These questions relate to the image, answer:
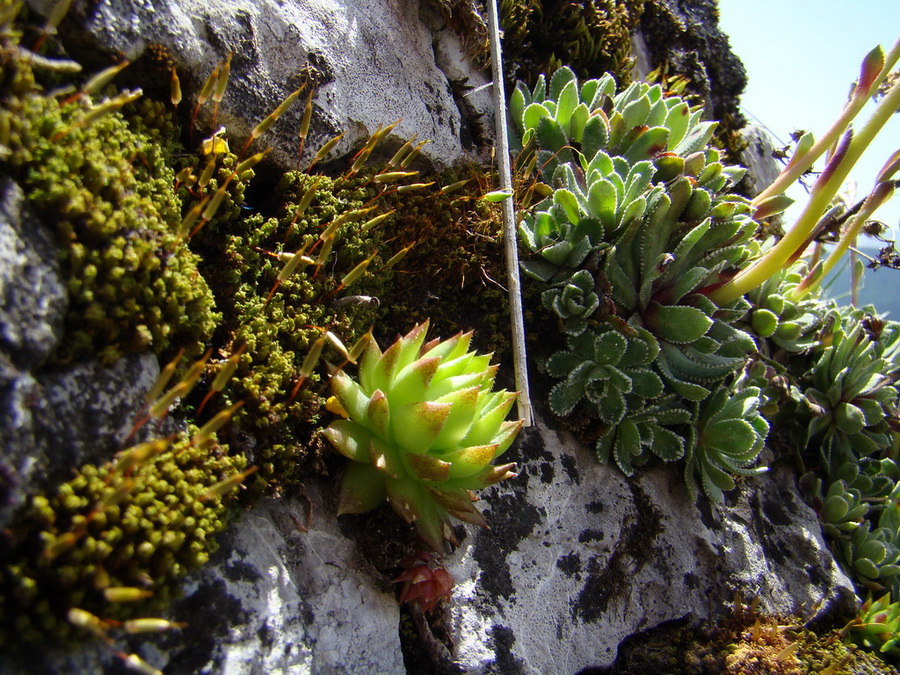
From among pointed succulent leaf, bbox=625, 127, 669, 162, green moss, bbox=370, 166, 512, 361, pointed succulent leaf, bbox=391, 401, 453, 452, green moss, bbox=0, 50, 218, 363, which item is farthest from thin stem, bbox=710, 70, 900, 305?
green moss, bbox=0, 50, 218, 363

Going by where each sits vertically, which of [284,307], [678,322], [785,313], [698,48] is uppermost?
[698,48]

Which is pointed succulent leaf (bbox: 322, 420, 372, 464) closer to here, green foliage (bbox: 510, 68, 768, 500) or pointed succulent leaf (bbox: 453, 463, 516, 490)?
pointed succulent leaf (bbox: 453, 463, 516, 490)

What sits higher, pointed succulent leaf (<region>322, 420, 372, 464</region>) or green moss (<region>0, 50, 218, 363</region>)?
green moss (<region>0, 50, 218, 363</region>)

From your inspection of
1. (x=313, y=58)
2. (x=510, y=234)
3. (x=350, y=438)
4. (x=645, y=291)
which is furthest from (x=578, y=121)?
(x=350, y=438)

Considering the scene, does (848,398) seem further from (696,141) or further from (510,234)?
(510,234)

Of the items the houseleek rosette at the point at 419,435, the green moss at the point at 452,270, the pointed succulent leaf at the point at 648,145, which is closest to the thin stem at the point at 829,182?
the pointed succulent leaf at the point at 648,145

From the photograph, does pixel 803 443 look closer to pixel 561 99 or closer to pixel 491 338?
pixel 491 338

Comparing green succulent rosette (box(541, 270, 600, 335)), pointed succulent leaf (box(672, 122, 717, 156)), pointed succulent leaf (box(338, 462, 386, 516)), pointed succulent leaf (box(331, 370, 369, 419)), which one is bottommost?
pointed succulent leaf (box(338, 462, 386, 516))
